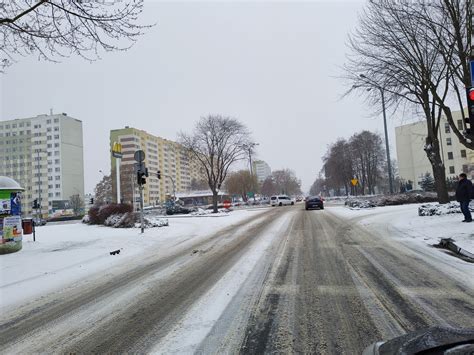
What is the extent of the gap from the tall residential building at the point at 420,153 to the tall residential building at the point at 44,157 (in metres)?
98.8

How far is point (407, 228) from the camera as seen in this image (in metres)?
13.8

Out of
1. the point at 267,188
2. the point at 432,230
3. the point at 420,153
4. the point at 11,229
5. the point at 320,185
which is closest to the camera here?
the point at 11,229

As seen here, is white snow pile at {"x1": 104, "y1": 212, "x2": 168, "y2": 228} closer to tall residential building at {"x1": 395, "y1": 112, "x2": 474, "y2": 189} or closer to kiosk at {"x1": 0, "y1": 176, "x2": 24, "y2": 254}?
kiosk at {"x1": 0, "y1": 176, "x2": 24, "y2": 254}

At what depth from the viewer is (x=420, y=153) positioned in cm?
9581

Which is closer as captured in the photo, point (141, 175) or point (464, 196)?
point (464, 196)

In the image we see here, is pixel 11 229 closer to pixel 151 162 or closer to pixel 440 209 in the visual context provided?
pixel 440 209

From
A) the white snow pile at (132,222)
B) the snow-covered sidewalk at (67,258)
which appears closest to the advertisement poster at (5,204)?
the snow-covered sidewalk at (67,258)

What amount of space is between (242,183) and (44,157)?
2624 inches

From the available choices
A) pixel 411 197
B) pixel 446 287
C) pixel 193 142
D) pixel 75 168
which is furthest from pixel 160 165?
pixel 446 287

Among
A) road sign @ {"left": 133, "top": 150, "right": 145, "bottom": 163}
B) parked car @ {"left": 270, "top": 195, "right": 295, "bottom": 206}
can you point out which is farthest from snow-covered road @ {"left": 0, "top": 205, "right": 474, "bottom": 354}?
parked car @ {"left": 270, "top": 195, "right": 295, "bottom": 206}

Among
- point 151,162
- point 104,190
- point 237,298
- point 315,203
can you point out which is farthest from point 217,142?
point 151,162

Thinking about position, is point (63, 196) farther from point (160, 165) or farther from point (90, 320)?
point (90, 320)

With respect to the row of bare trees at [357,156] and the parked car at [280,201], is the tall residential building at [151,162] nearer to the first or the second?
the parked car at [280,201]

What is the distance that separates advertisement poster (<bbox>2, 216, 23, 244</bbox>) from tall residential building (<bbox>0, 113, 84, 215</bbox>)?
324 feet
